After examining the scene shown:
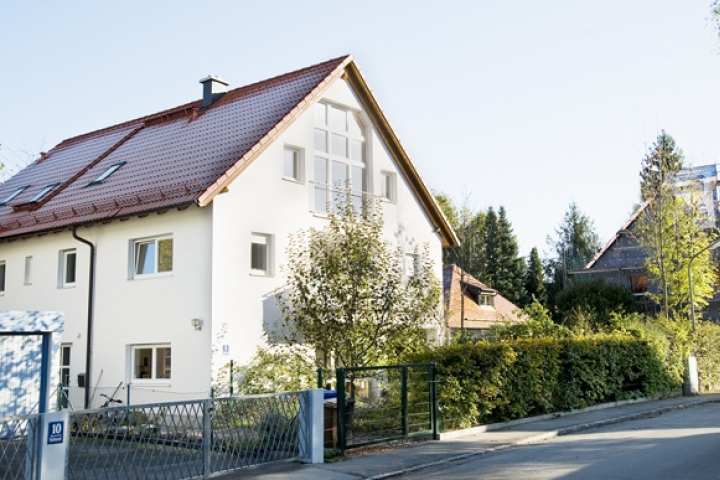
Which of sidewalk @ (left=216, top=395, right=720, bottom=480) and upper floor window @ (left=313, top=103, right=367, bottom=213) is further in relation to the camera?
upper floor window @ (left=313, top=103, right=367, bottom=213)

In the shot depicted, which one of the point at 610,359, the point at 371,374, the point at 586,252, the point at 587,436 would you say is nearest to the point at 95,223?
the point at 371,374

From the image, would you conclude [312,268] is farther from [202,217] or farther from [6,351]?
[6,351]

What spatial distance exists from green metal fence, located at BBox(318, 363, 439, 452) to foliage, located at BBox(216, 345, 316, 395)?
2.43 metres

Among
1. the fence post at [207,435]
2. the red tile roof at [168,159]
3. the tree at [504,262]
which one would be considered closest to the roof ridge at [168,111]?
the red tile roof at [168,159]

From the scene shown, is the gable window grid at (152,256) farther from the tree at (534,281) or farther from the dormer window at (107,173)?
the tree at (534,281)

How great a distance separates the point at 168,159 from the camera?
21.0 meters

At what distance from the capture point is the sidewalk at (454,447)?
1109 cm

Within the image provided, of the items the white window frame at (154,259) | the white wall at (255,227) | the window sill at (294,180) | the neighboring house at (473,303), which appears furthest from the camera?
the neighboring house at (473,303)

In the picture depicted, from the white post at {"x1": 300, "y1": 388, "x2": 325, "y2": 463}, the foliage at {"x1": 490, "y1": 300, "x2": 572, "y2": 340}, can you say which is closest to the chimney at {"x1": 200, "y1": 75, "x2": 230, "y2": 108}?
the foliage at {"x1": 490, "y1": 300, "x2": 572, "y2": 340}

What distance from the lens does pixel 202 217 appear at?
1788 cm

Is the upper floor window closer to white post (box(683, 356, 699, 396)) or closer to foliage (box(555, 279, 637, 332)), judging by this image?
white post (box(683, 356, 699, 396))

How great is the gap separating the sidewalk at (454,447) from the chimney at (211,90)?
552 inches

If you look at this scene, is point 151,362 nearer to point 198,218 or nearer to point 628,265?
point 198,218

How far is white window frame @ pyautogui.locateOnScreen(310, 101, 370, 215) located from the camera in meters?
21.0
